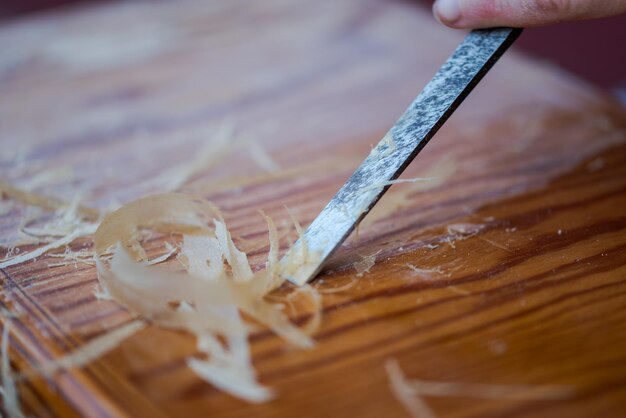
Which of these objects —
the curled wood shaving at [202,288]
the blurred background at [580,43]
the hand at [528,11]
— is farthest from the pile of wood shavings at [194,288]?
the blurred background at [580,43]

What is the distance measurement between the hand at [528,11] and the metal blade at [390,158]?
2 centimetres

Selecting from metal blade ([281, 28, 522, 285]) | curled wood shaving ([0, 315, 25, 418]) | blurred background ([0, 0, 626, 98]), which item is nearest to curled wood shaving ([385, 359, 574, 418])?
metal blade ([281, 28, 522, 285])

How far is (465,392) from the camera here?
1.53 ft

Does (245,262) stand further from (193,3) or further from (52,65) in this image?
(193,3)

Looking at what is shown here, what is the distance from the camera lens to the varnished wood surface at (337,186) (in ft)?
1.61

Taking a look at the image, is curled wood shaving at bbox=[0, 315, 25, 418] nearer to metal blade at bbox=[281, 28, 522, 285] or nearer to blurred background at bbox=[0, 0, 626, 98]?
metal blade at bbox=[281, 28, 522, 285]

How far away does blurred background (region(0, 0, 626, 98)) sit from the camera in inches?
67.1

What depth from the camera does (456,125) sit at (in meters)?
0.95

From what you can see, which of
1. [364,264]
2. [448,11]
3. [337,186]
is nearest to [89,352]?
[364,264]

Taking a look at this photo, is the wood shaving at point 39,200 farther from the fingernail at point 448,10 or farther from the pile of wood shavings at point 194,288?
the fingernail at point 448,10

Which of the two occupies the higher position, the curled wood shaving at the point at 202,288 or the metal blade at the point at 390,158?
the metal blade at the point at 390,158

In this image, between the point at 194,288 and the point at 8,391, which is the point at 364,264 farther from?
the point at 8,391

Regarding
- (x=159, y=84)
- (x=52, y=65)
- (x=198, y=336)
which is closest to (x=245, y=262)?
(x=198, y=336)

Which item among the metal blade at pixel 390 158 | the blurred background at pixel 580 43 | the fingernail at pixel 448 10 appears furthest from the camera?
the blurred background at pixel 580 43
